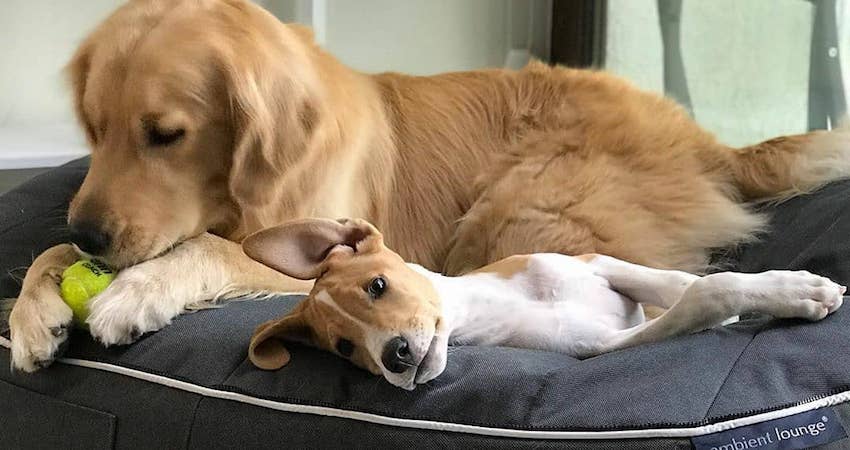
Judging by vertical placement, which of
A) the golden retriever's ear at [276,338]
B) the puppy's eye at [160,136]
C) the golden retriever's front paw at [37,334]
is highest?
the puppy's eye at [160,136]

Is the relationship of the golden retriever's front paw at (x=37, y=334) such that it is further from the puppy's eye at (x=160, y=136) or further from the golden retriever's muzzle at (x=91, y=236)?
the puppy's eye at (x=160, y=136)

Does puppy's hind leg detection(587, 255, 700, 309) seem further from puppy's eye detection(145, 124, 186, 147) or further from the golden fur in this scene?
puppy's eye detection(145, 124, 186, 147)

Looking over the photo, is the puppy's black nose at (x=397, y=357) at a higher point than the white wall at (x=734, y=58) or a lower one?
lower

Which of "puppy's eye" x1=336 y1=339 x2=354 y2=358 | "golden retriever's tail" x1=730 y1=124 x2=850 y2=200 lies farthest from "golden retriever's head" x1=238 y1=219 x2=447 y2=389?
"golden retriever's tail" x1=730 y1=124 x2=850 y2=200

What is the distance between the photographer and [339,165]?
197 cm

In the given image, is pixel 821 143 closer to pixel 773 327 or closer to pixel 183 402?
pixel 773 327

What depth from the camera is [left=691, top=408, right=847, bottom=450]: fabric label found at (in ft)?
3.87

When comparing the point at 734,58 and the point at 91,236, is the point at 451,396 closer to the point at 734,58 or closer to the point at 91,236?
the point at 91,236

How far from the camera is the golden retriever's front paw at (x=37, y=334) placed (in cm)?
149

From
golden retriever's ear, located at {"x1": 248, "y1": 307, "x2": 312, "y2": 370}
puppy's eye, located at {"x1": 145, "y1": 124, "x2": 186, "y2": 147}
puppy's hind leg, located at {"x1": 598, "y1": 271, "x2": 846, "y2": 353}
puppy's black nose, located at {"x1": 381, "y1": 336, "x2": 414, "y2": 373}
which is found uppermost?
puppy's eye, located at {"x1": 145, "y1": 124, "x2": 186, "y2": 147}

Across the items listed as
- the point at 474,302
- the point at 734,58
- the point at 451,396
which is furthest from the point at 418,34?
the point at 451,396

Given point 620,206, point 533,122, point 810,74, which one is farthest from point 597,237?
point 810,74

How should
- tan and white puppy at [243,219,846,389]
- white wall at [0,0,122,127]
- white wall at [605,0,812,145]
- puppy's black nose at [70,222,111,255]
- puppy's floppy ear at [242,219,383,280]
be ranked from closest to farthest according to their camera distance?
tan and white puppy at [243,219,846,389] → puppy's floppy ear at [242,219,383,280] → puppy's black nose at [70,222,111,255] → white wall at [0,0,122,127] → white wall at [605,0,812,145]

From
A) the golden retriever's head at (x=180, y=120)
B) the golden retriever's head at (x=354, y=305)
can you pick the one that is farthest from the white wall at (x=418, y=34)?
the golden retriever's head at (x=354, y=305)
